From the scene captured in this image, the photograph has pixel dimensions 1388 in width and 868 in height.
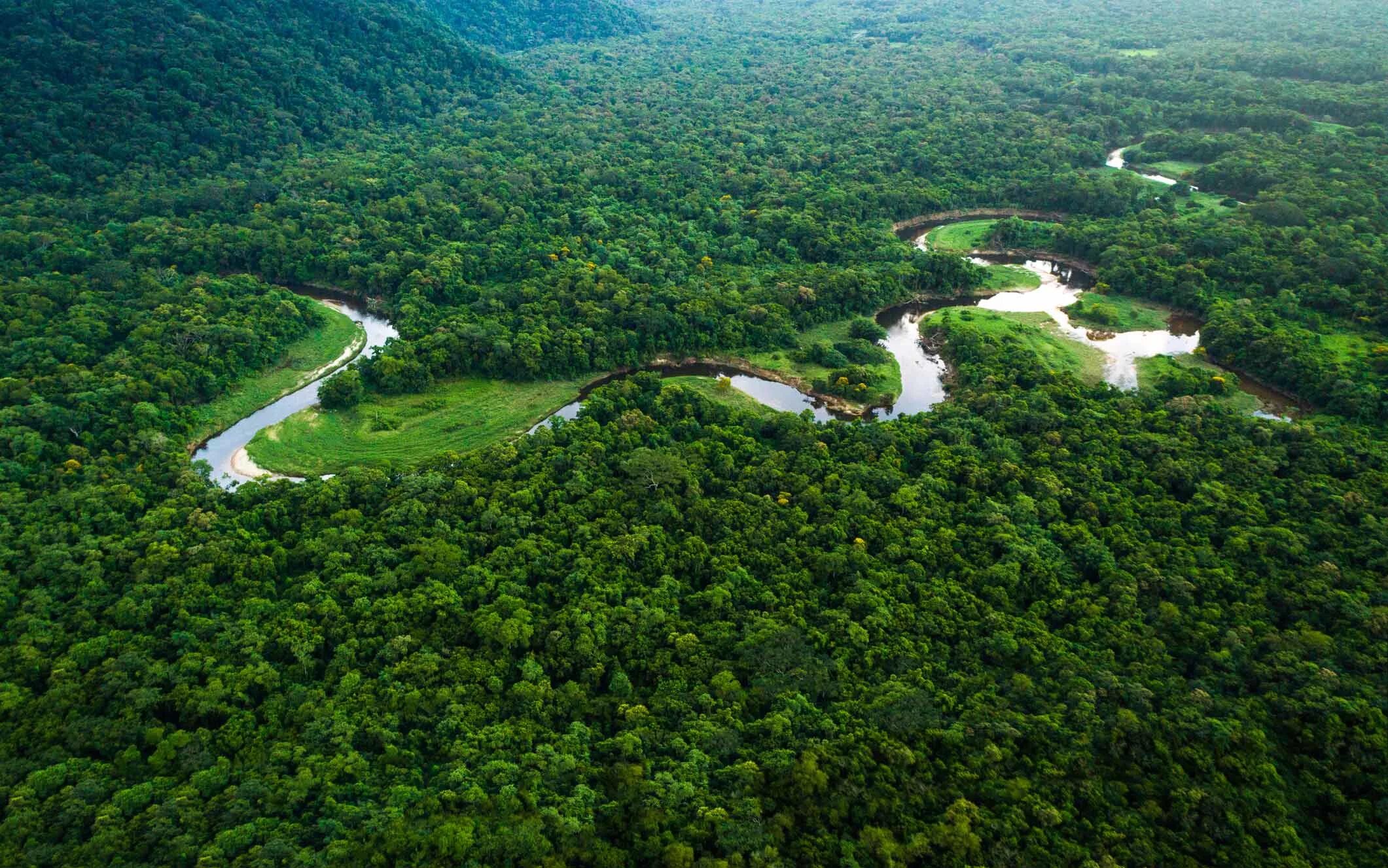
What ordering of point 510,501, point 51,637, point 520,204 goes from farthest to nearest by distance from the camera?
point 520,204, point 510,501, point 51,637

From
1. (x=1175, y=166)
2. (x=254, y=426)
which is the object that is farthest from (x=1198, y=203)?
(x=254, y=426)

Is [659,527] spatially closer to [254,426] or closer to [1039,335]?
[254,426]

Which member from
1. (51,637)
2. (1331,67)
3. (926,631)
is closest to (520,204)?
(51,637)

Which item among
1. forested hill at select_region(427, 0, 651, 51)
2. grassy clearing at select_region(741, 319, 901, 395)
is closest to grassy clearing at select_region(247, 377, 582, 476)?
grassy clearing at select_region(741, 319, 901, 395)

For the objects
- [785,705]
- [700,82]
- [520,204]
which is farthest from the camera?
[700,82]

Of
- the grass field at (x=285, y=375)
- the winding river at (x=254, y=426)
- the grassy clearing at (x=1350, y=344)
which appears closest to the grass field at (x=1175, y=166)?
the grassy clearing at (x=1350, y=344)

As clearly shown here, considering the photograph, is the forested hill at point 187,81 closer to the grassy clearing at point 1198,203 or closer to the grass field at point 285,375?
the grass field at point 285,375

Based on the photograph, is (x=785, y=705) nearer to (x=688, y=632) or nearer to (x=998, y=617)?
(x=688, y=632)
